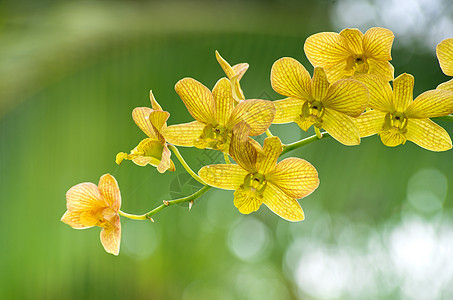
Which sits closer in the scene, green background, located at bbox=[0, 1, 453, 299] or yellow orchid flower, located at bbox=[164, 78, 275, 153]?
yellow orchid flower, located at bbox=[164, 78, 275, 153]

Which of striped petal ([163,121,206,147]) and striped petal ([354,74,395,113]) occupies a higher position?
striped petal ([354,74,395,113])

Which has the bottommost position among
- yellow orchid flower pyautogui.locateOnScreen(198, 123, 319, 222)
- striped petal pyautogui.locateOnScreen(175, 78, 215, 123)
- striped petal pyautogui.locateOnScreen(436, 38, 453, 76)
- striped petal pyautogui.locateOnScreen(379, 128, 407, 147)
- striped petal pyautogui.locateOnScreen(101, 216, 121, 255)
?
striped petal pyautogui.locateOnScreen(101, 216, 121, 255)

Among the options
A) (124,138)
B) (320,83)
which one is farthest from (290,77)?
(124,138)

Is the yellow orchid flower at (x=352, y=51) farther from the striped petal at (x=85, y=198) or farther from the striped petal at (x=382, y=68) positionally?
the striped petal at (x=85, y=198)

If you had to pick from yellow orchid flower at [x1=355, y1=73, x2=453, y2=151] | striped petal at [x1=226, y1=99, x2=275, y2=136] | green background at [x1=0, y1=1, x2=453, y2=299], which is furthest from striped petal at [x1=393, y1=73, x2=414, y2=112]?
green background at [x1=0, y1=1, x2=453, y2=299]

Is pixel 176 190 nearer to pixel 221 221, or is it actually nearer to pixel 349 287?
pixel 349 287

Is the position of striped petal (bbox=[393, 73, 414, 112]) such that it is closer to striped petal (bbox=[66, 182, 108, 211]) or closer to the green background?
striped petal (bbox=[66, 182, 108, 211])

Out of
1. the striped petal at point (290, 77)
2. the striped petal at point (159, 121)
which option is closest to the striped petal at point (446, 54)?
the striped petal at point (290, 77)
